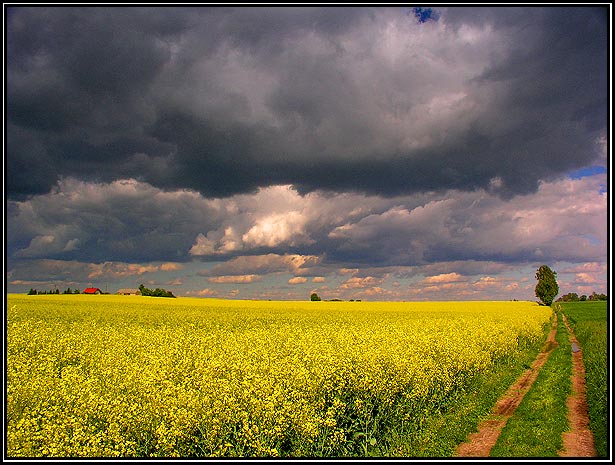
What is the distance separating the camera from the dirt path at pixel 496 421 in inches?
444

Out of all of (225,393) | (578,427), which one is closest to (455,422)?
(578,427)

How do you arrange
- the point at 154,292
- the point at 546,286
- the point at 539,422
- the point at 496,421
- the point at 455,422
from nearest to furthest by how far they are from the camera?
the point at 455,422
the point at 539,422
the point at 496,421
the point at 154,292
the point at 546,286

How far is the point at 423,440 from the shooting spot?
11.3 meters

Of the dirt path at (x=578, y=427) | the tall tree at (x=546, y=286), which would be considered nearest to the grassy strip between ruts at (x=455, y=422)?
the dirt path at (x=578, y=427)

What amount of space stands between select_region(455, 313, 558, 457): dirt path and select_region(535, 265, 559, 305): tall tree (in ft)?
289

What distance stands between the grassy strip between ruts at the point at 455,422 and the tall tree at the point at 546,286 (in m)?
90.2

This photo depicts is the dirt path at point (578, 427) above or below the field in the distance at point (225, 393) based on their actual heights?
below

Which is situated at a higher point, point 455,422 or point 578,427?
point 455,422

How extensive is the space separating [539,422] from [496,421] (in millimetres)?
1219

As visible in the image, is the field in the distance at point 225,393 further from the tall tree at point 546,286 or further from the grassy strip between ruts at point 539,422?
the tall tree at point 546,286

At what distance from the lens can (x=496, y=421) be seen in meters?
13.6

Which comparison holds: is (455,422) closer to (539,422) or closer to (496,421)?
(496,421)

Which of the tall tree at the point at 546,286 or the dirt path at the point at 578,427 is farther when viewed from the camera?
the tall tree at the point at 546,286

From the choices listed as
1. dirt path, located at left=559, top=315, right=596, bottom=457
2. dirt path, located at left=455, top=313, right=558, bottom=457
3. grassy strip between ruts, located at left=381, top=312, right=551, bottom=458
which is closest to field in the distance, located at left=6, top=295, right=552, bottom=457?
grassy strip between ruts, located at left=381, top=312, right=551, bottom=458
